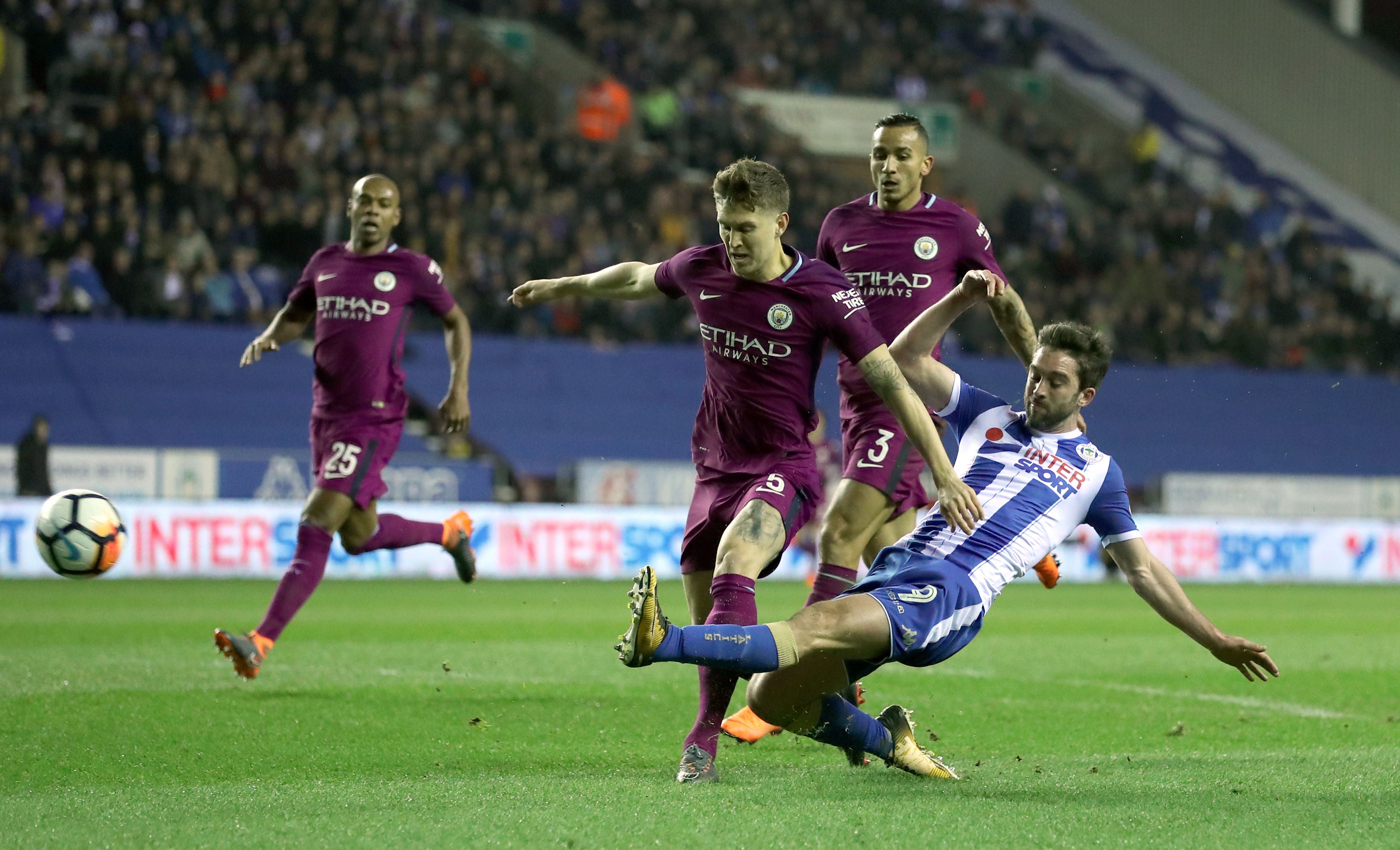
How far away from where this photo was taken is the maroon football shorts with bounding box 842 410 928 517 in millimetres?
6695

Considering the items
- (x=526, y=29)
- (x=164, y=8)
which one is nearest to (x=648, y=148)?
(x=526, y=29)

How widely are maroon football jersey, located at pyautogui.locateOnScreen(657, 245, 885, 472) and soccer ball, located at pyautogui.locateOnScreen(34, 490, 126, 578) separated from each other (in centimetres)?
370

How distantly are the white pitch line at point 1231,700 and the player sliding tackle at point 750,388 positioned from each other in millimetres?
3342

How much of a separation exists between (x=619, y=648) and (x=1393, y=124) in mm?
31433

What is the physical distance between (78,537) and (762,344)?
4079 millimetres

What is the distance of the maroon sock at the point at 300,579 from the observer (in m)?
7.84

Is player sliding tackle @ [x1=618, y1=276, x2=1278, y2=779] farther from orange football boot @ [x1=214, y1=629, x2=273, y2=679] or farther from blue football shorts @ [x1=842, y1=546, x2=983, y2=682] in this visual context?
orange football boot @ [x1=214, y1=629, x2=273, y2=679]

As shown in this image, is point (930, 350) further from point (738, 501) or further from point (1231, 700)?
Answer: point (1231, 700)

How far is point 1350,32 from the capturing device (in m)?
32.0

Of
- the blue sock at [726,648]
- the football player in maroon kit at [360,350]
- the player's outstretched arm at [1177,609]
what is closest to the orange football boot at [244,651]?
the football player in maroon kit at [360,350]

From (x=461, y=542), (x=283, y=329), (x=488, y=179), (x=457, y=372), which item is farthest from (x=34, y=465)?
(x=457, y=372)

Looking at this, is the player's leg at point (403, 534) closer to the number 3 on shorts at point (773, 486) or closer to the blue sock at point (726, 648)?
the number 3 on shorts at point (773, 486)

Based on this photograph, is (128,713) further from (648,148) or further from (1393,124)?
(1393,124)

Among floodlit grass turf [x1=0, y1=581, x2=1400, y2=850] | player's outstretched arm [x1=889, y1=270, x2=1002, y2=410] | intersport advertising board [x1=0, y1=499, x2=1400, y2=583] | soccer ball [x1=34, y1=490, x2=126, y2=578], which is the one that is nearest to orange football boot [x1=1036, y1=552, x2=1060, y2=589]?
floodlit grass turf [x1=0, y1=581, x2=1400, y2=850]
